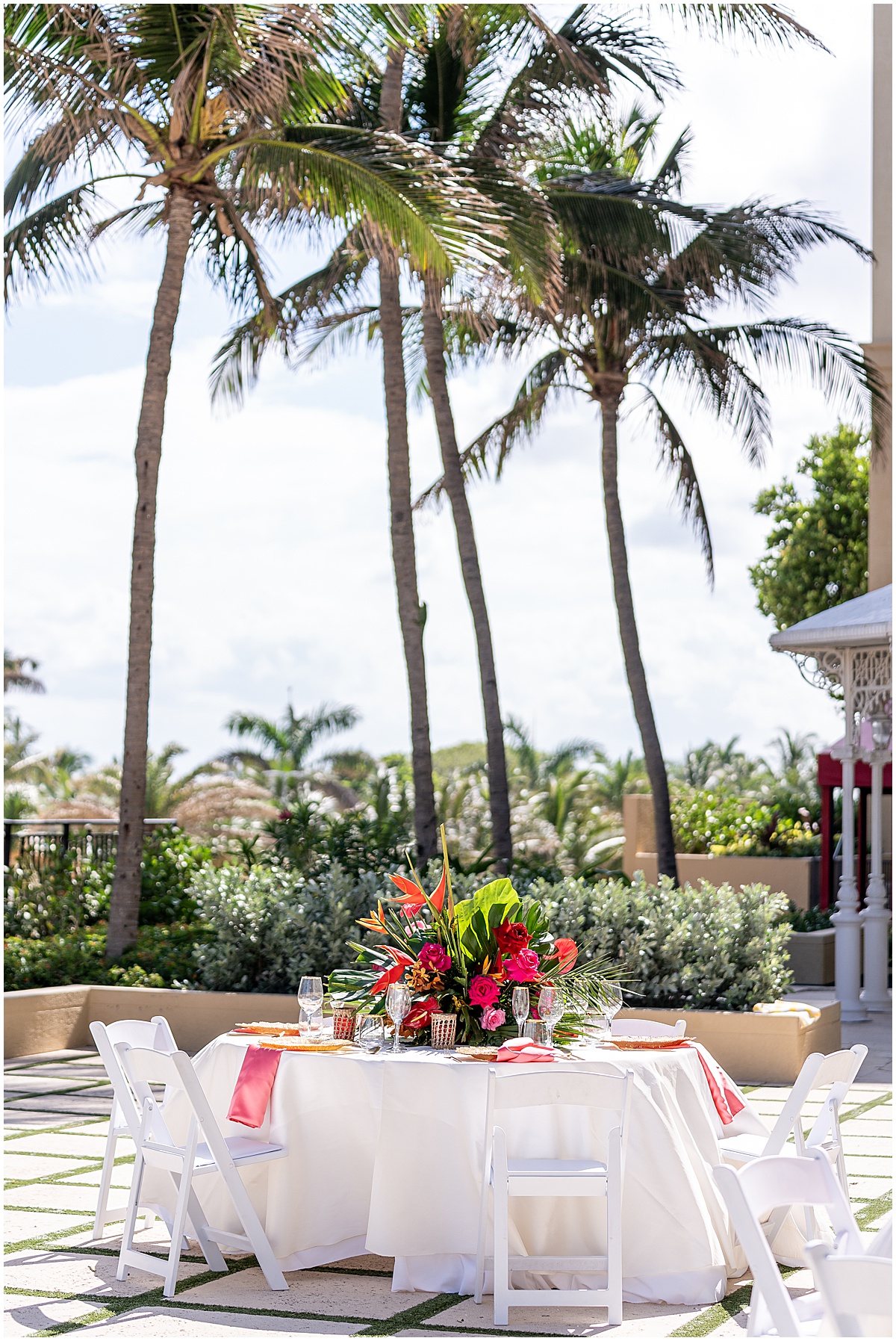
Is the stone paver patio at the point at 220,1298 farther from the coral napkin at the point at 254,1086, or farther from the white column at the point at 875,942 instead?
the white column at the point at 875,942

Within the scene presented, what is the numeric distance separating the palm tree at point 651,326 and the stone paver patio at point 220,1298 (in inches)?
287

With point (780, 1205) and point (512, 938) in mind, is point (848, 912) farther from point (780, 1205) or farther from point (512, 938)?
point (780, 1205)

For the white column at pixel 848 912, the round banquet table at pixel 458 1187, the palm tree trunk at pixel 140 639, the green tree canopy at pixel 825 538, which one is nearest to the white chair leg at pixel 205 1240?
the round banquet table at pixel 458 1187

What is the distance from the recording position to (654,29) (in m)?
12.5

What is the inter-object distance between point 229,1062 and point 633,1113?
136cm

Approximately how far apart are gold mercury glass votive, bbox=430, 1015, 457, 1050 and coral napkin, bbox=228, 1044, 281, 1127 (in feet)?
1.72

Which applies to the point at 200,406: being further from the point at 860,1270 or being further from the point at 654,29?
the point at 860,1270

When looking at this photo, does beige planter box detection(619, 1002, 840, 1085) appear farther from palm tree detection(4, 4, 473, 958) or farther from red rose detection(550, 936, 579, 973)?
palm tree detection(4, 4, 473, 958)

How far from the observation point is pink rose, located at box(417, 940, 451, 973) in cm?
493

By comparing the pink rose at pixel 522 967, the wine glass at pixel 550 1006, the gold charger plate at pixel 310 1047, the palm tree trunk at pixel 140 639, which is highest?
the palm tree trunk at pixel 140 639

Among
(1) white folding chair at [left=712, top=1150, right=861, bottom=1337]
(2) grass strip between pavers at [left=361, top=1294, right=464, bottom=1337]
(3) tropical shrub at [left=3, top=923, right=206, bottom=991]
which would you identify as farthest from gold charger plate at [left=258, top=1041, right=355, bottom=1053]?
(3) tropical shrub at [left=3, top=923, right=206, bottom=991]

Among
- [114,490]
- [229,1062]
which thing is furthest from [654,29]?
[229,1062]

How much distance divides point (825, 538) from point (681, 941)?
12970mm

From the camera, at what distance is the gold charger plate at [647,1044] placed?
4.91 meters
